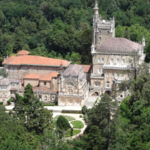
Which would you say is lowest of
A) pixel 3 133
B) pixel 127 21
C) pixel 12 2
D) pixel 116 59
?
pixel 3 133

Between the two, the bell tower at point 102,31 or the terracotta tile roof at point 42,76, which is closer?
the terracotta tile roof at point 42,76

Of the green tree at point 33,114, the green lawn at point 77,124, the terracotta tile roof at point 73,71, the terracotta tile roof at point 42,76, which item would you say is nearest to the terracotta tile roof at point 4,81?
the terracotta tile roof at point 42,76

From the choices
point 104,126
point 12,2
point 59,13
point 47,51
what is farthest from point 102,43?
point 12,2

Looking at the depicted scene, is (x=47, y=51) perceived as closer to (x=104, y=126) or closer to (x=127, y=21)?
(x=127, y=21)

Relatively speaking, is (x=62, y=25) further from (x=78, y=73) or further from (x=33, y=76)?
(x=78, y=73)

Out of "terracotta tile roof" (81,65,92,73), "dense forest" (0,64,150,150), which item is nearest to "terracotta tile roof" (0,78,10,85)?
"dense forest" (0,64,150,150)

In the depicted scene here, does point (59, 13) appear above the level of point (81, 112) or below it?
above

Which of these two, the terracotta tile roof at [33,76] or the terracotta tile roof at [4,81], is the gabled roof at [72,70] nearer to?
the terracotta tile roof at [33,76]
